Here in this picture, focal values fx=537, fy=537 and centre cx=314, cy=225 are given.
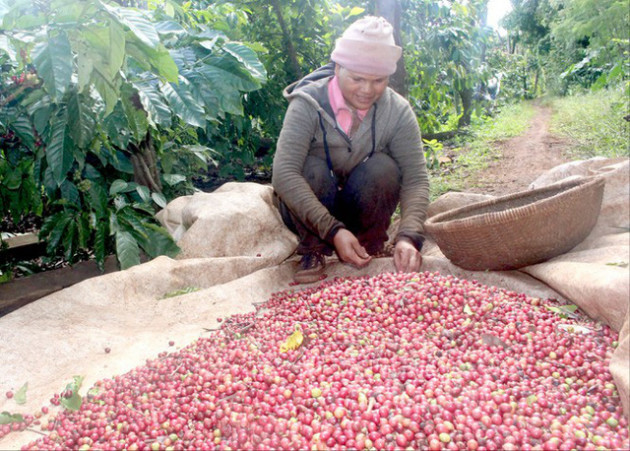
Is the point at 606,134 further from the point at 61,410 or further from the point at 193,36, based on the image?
the point at 61,410

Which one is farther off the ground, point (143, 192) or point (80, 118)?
point (80, 118)

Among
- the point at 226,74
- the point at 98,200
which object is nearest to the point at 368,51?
the point at 226,74

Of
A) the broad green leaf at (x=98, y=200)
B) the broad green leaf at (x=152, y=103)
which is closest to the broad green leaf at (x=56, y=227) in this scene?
the broad green leaf at (x=98, y=200)

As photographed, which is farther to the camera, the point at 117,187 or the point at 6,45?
the point at 117,187

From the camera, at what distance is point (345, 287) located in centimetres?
229

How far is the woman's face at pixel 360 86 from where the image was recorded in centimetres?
236

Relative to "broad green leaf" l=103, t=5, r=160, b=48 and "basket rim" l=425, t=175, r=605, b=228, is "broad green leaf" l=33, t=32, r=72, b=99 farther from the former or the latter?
"basket rim" l=425, t=175, r=605, b=228

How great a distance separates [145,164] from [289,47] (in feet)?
5.44

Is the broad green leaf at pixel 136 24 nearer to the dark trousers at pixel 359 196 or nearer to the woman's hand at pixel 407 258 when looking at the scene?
the dark trousers at pixel 359 196

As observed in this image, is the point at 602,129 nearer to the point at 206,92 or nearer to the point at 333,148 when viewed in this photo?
the point at 333,148

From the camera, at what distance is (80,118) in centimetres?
211

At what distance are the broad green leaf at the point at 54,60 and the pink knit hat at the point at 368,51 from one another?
124cm

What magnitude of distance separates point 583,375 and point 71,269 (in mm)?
2559

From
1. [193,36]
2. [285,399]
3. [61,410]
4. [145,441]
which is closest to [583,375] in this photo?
[285,399]
